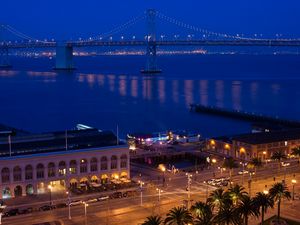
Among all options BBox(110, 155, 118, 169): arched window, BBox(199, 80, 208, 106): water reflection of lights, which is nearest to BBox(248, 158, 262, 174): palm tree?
BBox(110, 155, 118, 169): arched window

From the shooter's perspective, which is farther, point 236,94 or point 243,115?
point 236,94

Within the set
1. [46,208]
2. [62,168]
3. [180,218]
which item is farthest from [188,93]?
[180,218]

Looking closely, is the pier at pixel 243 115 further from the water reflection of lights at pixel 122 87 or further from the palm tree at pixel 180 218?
the palm tree at pixel 180 218

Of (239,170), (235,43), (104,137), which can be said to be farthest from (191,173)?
(235,43)

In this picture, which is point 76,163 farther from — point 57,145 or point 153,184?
point 153,184

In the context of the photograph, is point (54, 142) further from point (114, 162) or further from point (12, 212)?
point (12, 212)

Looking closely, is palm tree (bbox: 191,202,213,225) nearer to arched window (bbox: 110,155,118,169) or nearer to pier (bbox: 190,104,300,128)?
arched window (bbox: 110,155,118,169)

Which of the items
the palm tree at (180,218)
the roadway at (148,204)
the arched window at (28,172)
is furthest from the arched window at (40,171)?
the palm tree at (180,218)

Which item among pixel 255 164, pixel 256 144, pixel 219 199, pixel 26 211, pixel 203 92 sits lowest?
pixel 26 211
